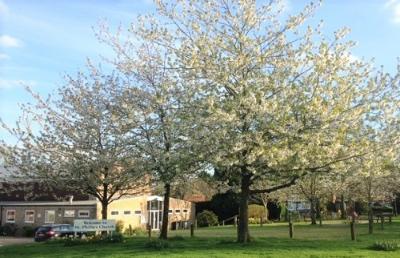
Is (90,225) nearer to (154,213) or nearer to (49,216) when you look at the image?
(49,216)

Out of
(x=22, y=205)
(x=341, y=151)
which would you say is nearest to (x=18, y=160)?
(x=341, y=151)

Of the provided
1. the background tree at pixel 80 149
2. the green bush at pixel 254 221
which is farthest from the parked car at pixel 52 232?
the green bush at pixel 254 221

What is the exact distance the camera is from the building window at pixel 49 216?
49.9 m

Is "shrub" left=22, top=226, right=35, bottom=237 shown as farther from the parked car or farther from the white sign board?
the white sign board

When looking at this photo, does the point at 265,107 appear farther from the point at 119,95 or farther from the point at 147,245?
the point at 119,95

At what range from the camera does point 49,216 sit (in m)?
50.2

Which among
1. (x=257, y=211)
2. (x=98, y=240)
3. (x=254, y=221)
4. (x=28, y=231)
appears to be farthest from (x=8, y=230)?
(x=98, y=240)

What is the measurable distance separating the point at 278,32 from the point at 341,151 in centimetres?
518

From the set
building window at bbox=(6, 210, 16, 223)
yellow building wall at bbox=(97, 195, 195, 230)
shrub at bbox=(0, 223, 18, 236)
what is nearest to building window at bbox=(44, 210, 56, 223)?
shrub at bbox=(0, 223, 18, 236)

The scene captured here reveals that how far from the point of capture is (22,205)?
51312mm

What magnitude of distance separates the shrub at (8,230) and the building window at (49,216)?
282cm

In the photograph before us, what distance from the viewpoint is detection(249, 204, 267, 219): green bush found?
5978 cm

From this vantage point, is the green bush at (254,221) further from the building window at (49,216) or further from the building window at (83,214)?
the building window at (49,216)

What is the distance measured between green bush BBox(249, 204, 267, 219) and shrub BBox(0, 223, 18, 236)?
78.9 ft
